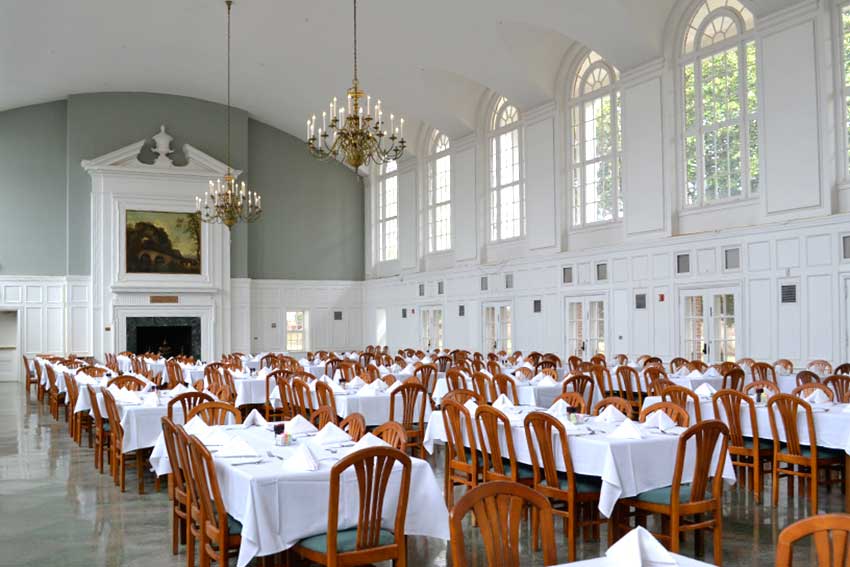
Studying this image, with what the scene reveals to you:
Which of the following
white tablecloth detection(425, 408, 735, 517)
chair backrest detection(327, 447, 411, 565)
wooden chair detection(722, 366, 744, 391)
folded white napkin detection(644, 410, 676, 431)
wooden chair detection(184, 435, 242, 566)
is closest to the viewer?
chair backrest detection(327, 447, 411, 565)

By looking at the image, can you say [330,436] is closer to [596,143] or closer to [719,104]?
[719,104]

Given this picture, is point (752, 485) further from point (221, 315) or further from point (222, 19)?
point (221, 315)

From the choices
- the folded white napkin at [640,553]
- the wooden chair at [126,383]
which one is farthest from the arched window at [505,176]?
the folded white napkin at [640,553]

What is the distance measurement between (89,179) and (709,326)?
17.8m

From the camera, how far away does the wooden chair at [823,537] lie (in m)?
2.60

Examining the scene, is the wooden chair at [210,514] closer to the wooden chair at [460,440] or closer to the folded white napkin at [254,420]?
the folded white napkin at [254,420]

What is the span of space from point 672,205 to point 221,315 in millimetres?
14355

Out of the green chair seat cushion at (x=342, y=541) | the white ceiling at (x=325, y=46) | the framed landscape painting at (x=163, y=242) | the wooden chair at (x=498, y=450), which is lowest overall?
the green chair seat cushion at (x=342, y=541)

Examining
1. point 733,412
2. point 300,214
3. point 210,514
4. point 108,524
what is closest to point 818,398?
point 733,412

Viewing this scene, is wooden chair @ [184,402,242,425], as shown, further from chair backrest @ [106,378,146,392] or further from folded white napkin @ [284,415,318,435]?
chair backrest @ [106,378,146,392]

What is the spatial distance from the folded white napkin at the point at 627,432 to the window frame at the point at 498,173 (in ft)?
46.3

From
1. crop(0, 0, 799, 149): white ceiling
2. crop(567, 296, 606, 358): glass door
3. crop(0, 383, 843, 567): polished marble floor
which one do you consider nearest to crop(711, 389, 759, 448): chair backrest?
crop(0, 383, 843, 567): polished marble floor

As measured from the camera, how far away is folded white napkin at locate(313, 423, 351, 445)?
5.46m

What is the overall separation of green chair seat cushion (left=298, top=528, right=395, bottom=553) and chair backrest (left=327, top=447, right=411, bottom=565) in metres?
0.03
